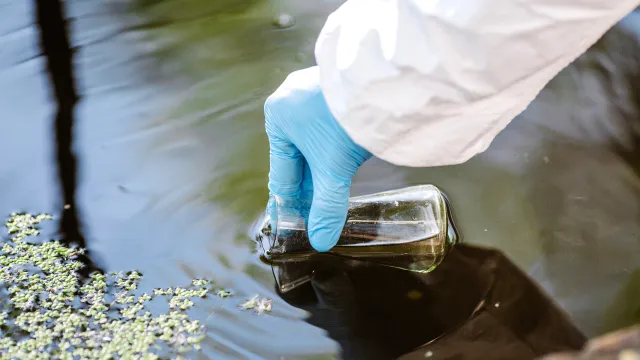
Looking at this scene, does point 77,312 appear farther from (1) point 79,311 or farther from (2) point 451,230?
(2) point 451,230

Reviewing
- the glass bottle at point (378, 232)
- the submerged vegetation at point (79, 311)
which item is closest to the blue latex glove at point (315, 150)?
the glass bottle at point (378, 232)

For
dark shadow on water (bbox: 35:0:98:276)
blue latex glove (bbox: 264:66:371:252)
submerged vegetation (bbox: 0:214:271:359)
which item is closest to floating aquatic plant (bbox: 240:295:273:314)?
submerged vegetation (bbox: 0:214:271:359)

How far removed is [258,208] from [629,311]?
755 mm

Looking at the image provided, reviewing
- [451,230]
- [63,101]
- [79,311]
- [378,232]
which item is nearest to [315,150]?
[378,232]

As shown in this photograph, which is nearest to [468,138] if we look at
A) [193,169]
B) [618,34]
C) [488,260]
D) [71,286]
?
[488,260]

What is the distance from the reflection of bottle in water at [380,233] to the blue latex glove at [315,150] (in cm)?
5

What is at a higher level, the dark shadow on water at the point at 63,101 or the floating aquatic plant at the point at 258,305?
the dark shadow on water at the point at 63,101

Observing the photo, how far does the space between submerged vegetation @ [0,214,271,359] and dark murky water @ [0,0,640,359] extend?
4 cm

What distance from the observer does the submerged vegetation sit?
105cm

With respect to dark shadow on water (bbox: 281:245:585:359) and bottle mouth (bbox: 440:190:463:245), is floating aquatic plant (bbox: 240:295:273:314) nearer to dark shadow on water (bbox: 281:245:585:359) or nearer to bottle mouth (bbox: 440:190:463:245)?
dark shadow on water (bbox: 281:245:585:359)

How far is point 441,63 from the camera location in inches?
36.0

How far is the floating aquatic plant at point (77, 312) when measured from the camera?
105 centimetres

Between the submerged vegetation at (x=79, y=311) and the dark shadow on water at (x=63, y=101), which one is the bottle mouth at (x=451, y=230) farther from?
the dark shadow on water at (x=63, y=101)

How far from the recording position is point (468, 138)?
1.01m
